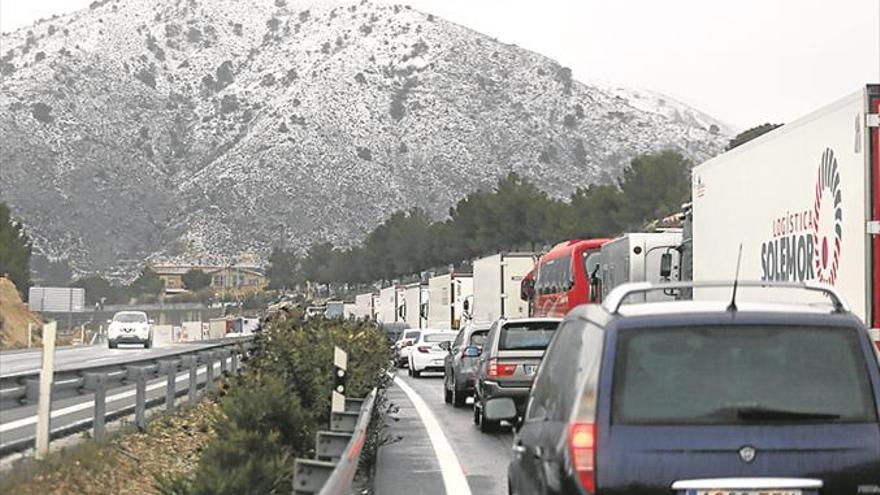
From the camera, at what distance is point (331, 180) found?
196 m

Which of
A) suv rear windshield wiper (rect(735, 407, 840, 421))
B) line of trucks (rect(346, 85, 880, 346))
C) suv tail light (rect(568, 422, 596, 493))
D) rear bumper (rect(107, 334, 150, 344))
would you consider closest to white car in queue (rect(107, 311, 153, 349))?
rear bumper (rect(107, 334, 150, 344))

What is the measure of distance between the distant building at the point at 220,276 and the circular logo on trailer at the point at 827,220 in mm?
175362

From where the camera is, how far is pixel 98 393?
15789 millimetres

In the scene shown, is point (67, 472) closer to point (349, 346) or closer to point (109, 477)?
point (109, 477)

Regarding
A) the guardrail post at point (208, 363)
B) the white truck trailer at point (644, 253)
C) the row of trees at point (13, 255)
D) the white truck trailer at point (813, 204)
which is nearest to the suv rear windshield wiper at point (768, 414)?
the white truck trailer at point (813, 204)

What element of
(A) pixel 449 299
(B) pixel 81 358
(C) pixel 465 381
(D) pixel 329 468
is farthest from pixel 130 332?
(D) pixel 329 468

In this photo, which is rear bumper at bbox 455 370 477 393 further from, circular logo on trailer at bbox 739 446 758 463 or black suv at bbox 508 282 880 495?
circular logo on trailer at bbox 739 446 758 463

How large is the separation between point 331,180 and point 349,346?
177 metres

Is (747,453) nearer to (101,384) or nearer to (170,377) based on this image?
(101,384)

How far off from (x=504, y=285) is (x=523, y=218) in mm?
69077

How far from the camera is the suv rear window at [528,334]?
23.5 m

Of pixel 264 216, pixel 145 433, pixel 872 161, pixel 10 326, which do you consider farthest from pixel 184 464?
pixel 264 216

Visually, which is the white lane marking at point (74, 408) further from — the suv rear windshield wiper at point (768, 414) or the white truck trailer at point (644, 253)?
the white truck trailer at point (644, 253)

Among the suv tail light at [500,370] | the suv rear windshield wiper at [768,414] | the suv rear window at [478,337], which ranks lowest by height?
the suv rear windshield wiper at [768,414]
